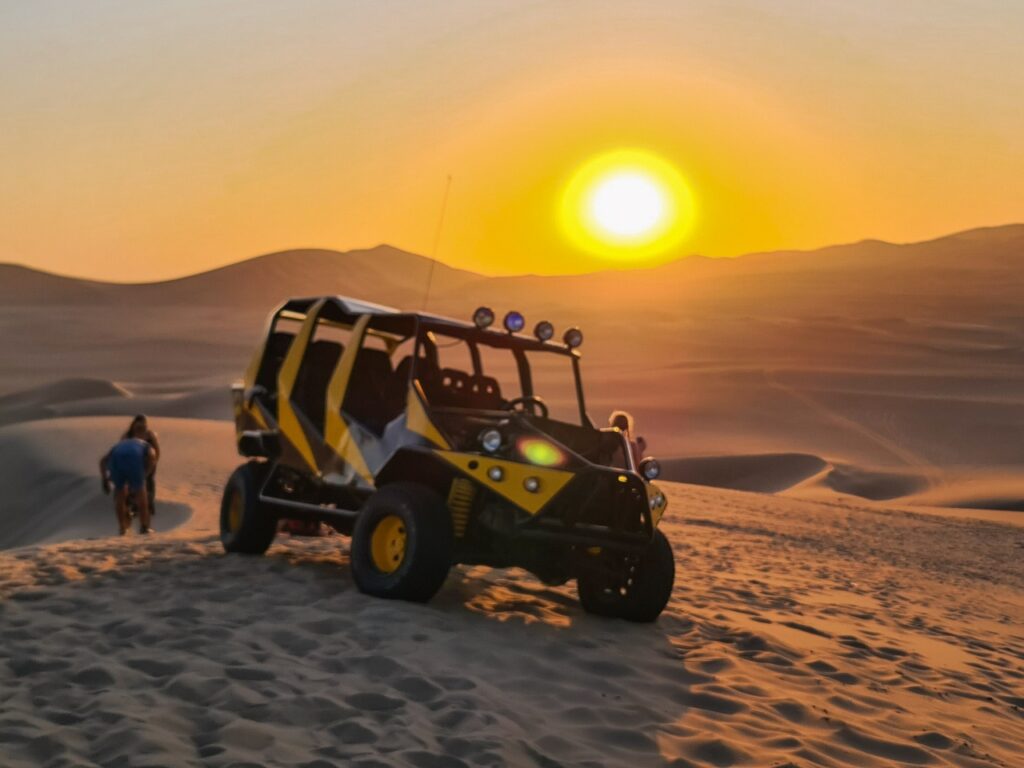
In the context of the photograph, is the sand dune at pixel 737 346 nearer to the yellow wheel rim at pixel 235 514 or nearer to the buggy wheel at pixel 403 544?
the yellow wheel rim at pixel 235 514

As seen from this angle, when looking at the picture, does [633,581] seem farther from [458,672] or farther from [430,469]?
[458,672]

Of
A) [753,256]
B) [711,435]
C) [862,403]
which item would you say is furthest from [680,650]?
[753,256]

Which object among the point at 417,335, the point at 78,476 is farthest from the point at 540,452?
the point at 78,476

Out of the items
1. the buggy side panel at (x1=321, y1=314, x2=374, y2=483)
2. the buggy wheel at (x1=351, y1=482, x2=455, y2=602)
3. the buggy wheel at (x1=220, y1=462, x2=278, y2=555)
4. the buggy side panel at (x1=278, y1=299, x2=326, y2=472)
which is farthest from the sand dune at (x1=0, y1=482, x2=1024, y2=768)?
the buggy side panel at (x1=278, y1=299, x2=326, y2=472)

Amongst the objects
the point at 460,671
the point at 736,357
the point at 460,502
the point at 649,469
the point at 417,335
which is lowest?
the point at 460,671

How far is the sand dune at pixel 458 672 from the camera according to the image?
4.91 meters

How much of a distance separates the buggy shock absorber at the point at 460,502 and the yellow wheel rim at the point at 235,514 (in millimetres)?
2695

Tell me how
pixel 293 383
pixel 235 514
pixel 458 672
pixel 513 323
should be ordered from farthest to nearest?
pixel 235 514, pixel 293 383, pixel 513 323, pixel 458 672

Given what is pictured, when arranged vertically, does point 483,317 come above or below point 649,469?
above

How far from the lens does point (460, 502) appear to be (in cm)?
779

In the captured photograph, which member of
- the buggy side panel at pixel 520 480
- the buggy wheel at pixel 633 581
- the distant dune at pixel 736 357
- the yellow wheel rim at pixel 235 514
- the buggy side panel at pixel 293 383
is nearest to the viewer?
the buggy side panel at pixel 520 480

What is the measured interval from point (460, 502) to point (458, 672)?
1890mm

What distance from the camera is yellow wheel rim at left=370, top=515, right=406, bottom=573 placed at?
778cm

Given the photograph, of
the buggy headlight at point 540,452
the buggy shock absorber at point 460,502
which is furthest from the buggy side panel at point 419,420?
the buggy headlight at point 540,452
